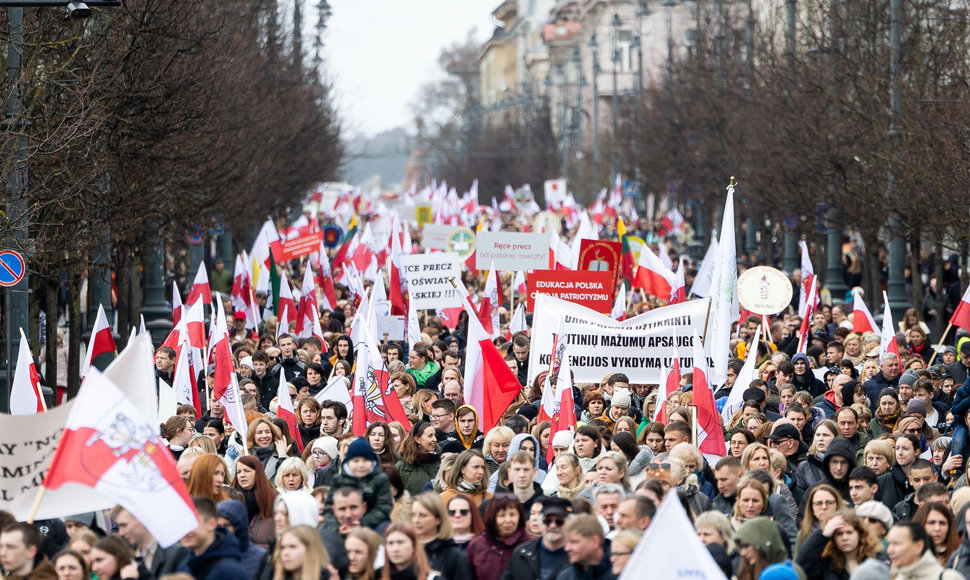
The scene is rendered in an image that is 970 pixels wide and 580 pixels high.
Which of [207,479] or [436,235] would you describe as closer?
[207,479]

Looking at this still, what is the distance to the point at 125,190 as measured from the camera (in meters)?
21.8

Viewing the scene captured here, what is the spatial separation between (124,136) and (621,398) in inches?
Answer: 385

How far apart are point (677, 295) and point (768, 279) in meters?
Result: 1.26

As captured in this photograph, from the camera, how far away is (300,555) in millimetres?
7461

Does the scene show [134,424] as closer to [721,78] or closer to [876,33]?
[876,33]

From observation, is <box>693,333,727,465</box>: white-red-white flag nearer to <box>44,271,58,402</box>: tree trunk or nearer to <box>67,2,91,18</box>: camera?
<box>67,2,91,18</box>: camera

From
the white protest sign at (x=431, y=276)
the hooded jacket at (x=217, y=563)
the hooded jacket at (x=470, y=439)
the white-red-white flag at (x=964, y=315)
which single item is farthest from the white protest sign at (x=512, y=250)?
the hooded jacket at (x=217, y=563)

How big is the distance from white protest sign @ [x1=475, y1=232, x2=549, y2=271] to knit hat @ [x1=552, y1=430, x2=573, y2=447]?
40.2 feet

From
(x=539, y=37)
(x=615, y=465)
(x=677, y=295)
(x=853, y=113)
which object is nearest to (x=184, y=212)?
(x=677, y=295)

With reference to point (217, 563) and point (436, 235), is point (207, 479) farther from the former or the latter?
Answer: point (436, 235)

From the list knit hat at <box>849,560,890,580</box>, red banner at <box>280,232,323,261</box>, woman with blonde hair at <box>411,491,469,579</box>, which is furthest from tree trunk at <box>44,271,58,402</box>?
knit hat at <box>849,560,890,580</box>

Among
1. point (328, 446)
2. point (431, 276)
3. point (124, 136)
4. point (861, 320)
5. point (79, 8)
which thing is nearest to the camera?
point (328, 446)

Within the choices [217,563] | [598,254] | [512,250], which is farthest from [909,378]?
[512,250]

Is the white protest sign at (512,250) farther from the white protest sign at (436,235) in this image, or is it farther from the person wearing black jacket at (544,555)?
the person wearing black jacket at (544,555)
